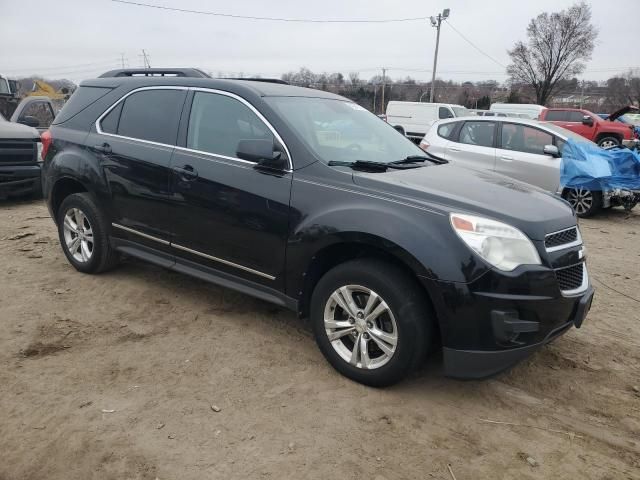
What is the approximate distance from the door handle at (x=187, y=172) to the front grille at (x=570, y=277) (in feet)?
8.38

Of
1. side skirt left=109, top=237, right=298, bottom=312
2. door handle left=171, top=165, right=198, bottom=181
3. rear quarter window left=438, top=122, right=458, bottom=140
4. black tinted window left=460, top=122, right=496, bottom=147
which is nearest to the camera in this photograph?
side skirt left=109, top=237, right=298, bottom=312

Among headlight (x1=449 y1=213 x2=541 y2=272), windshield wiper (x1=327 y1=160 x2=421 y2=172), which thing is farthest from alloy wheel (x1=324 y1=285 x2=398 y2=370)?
windshield wiper (x1=327 y1=160 x2=421 y2=172)

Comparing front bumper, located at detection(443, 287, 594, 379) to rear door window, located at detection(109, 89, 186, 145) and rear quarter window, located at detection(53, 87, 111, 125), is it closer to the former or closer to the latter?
rear door window, located at detection(109, 89, 186, 145)

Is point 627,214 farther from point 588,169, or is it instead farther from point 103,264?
point 103,264

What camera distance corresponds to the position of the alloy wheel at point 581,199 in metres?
8.76

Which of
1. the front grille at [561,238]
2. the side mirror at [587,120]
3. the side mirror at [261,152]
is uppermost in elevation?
the side mirror at [587,120]

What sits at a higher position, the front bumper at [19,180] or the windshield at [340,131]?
the windshield at [340,131]

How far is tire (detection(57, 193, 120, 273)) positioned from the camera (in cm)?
465

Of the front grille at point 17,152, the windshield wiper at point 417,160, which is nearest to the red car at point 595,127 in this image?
the windshield wiper at point 417,160

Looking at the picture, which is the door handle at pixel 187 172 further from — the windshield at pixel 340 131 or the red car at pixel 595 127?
the red car at pixel 595 127

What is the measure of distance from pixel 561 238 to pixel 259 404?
206 centimetres

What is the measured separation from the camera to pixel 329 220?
317 cm

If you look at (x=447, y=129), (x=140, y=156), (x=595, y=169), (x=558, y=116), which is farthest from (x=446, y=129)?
(x=558, y=116)

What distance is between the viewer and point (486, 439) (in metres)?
2.77
